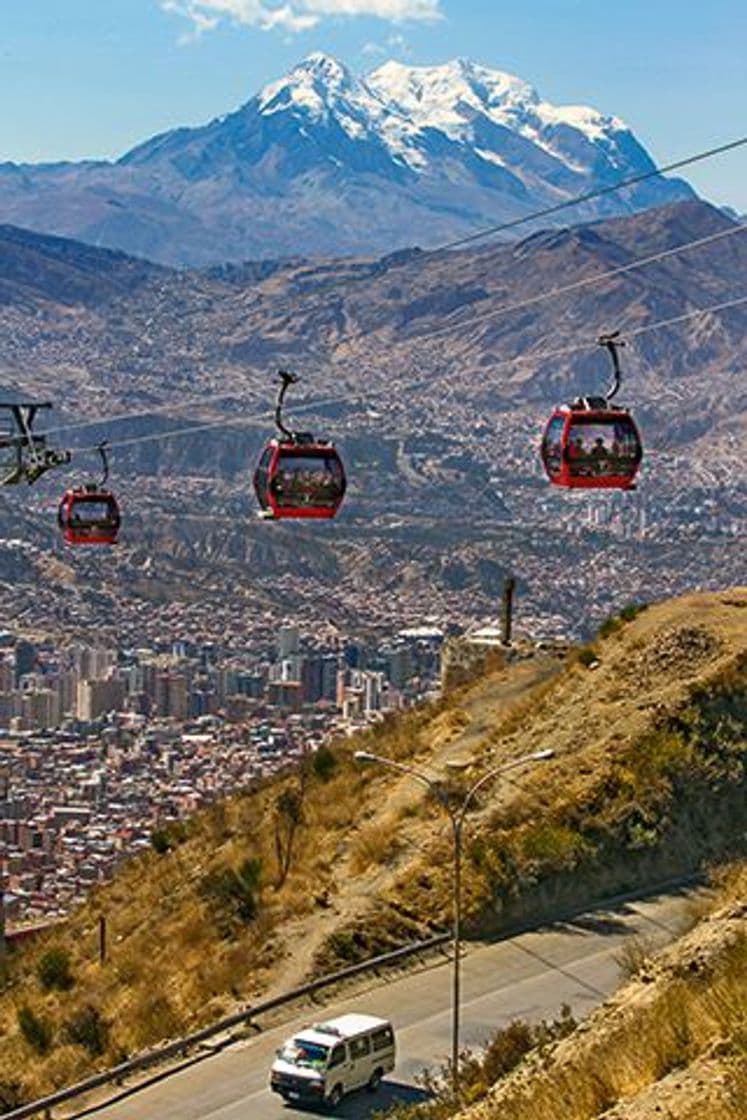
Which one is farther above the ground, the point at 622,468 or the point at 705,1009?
the point at 622,468

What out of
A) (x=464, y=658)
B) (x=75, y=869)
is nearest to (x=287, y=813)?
(x=464, y=658)

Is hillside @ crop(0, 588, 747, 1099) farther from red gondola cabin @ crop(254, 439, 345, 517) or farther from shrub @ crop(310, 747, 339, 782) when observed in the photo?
red gondola cabin @ crop(254, 439, 345, 517)

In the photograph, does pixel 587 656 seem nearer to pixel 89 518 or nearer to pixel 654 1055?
pixel 89 518

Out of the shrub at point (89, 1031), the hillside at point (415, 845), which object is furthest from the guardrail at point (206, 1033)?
the shrub at point (89, 1031)

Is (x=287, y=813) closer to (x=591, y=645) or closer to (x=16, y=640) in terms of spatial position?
(x=591, y=645)

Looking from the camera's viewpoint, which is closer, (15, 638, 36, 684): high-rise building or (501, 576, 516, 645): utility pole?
(501, 576, 516, 645): utility pole

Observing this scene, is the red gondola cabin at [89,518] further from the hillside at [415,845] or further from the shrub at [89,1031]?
the shrub at [89,1031]

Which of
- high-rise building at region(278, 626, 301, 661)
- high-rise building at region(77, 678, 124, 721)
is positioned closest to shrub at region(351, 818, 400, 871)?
high-rise building at region(77, 678, 124, 721)
